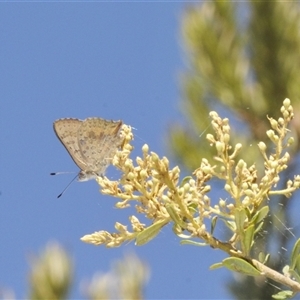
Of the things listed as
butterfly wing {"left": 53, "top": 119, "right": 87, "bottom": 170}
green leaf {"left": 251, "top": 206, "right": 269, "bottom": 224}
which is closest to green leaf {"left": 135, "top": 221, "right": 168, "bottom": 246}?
green leaf {"left": 251, "top": 206, "right": 269, "bottom": 224}

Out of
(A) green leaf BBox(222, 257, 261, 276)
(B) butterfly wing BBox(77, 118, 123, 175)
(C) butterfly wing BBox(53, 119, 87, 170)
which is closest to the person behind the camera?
(A) green leaf BBox(222, 257, 261, 276)

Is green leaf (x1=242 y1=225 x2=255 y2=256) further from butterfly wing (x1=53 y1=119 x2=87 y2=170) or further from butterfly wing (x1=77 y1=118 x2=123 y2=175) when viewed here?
butterfly wing (x1=53 y1=119 x2=87 y2=170)

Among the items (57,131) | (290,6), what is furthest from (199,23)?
(57,131)

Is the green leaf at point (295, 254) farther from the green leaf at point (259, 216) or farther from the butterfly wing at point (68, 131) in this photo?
the butterfly wing at point (68, 131)

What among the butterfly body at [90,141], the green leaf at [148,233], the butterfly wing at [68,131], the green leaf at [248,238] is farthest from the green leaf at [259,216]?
the butterfly wing at [68,131]

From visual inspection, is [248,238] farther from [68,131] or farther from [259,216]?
[68,131]
